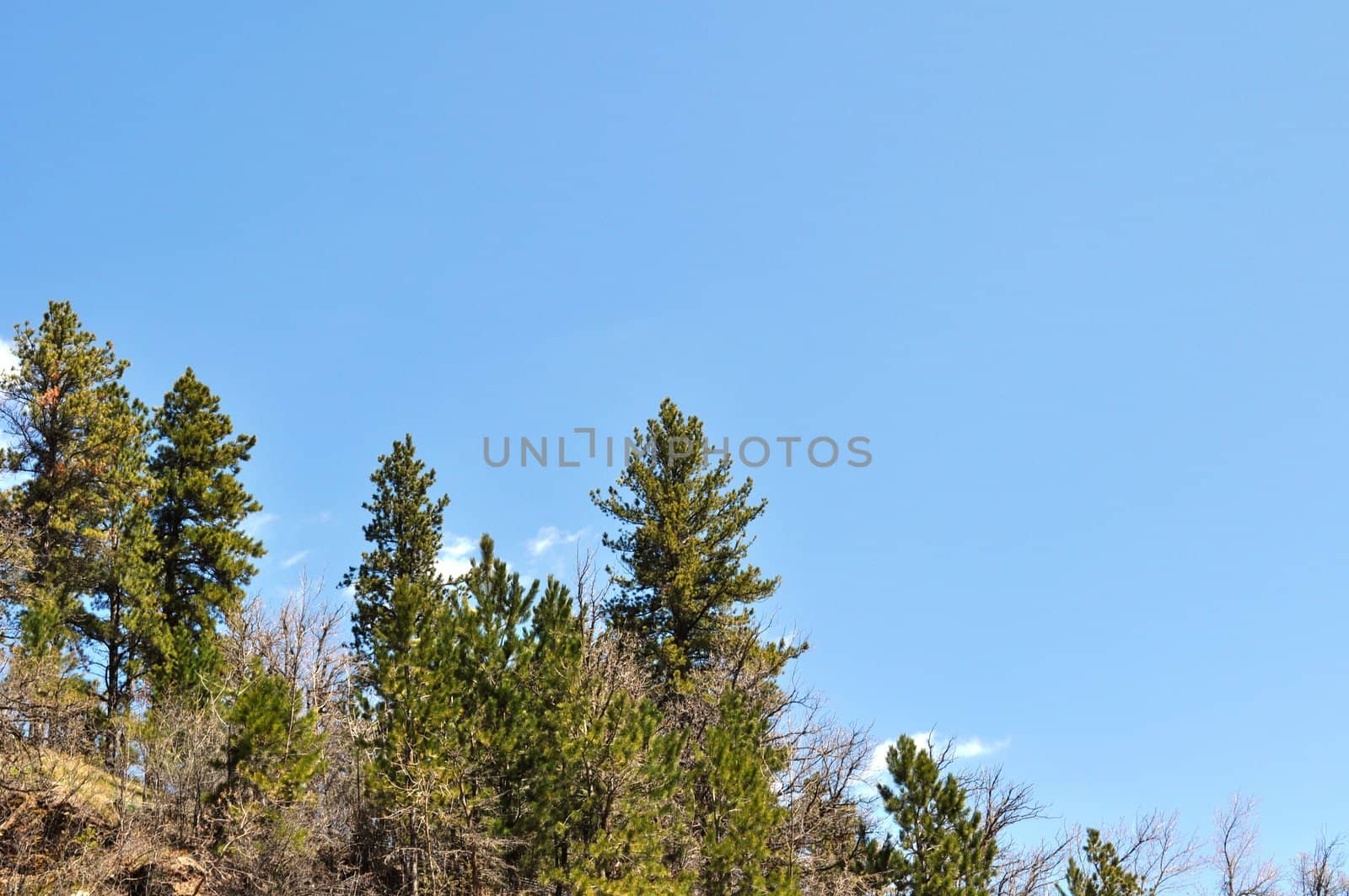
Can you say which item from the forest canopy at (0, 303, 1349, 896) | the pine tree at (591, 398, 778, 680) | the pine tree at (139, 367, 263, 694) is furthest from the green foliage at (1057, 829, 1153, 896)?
the pine tree at (139, 367, 263, 694)

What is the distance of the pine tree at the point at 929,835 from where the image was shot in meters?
→ 26.0

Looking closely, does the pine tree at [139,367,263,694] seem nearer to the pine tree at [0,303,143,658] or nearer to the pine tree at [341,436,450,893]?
the pine tree at [0,303,143,658]

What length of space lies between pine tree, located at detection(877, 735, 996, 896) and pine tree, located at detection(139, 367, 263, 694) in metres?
20.1

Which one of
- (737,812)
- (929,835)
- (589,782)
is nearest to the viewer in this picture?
(589,782)

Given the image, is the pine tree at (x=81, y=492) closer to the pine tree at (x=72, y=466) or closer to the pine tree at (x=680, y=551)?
the pine tree at (x=72, y=466)

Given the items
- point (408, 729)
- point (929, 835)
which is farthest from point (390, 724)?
point (929, 835)

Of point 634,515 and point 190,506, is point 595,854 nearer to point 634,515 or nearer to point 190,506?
point 634,515

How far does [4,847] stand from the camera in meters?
19.9

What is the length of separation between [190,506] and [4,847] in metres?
16.3

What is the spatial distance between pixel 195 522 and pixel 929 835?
25.0 metres

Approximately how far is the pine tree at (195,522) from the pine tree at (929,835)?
66.0 ft

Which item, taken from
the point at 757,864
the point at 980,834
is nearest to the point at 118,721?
the point at 757,864

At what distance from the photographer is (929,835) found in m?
26.6

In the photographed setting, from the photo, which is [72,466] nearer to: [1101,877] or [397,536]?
[397,536]
